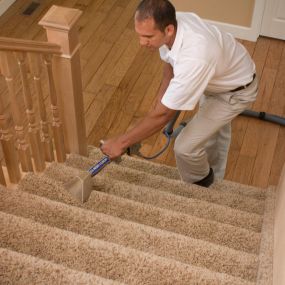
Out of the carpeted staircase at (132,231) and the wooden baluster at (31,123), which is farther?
the wooden baluster at (31,123)

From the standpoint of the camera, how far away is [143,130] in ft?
7.98

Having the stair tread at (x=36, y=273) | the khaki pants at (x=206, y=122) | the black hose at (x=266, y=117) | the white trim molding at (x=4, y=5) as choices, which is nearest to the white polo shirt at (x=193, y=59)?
the khaki pants at (x=206, y=122)

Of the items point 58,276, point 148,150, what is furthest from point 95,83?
point 58,276

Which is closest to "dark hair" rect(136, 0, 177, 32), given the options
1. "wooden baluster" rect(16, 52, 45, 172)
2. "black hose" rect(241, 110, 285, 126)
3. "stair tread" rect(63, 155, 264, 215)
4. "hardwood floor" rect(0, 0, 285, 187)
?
"wooden baluster" rect(16, 52, 45, 172)

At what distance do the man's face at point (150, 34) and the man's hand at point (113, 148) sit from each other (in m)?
0.53

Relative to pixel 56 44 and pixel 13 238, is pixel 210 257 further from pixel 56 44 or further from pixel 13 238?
pixel 56 44

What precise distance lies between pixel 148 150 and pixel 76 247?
64.5 inches

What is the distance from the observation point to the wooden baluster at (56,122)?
2.34 meters

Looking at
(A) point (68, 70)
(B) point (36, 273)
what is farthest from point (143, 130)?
(B) point (36, 273)

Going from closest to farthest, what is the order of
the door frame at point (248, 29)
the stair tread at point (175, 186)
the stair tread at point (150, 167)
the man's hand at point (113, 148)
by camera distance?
the man's hand at point (113, 148) < the stair tread at point (175, 186) < the stair tread at point (150, 167) < the door frame at point (248, 29)

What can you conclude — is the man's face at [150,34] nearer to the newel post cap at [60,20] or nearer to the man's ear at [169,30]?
the man's ear at [169,30]

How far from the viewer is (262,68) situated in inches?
159

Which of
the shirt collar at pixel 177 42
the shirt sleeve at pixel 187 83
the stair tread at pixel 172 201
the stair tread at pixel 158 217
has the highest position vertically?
Result: the shirt collar at pixel 177 42

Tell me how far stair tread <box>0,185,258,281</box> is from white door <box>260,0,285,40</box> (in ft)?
8.74
